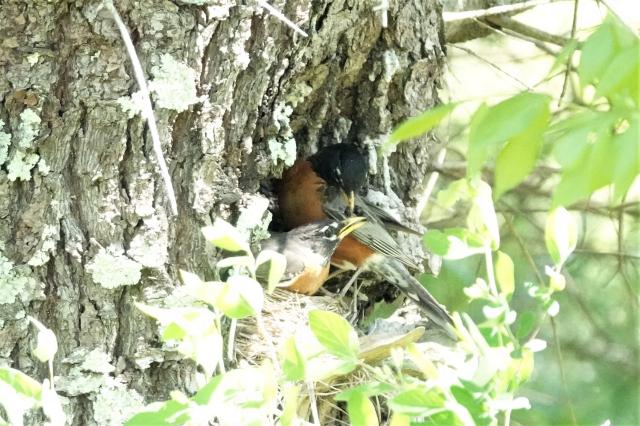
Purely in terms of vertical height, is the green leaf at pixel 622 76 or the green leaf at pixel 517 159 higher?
the green leaf at pixel 622 76

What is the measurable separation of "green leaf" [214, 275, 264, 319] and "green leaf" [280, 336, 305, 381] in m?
0.07

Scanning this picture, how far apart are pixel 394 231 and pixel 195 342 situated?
6.34 ft

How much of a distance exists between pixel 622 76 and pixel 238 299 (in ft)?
2.13

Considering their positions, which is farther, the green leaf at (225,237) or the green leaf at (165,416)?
the green leaf at (225,237)

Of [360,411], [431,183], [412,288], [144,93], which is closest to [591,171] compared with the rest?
[360,411]

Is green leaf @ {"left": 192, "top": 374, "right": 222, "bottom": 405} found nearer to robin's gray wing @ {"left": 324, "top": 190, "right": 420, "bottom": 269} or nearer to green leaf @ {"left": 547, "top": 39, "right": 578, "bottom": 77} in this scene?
green leaf @ {"left": 547, "top": 39, "right": 578, "bottom": 77}

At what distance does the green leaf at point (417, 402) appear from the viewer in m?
1.38

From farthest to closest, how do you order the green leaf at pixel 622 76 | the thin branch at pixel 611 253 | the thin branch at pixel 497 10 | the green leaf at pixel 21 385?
the thin branch at pixel 611 253, the thin branch at pixel 497 10, the green leaf at pixel 21 385, the green leaf at pixel 622 76

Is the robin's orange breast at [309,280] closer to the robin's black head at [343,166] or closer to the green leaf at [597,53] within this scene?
the robin's black head at [343,166]

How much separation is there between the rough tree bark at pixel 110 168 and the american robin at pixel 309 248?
0.76 meters

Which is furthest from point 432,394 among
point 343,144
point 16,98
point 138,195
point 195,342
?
point 343,144

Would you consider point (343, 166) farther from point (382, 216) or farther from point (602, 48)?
point (602, 48)

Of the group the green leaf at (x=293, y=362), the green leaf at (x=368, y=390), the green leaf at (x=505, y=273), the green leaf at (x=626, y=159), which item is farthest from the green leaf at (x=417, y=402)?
the green leaf at (x=626, y=159)

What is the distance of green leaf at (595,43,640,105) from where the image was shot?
3.83 feet
